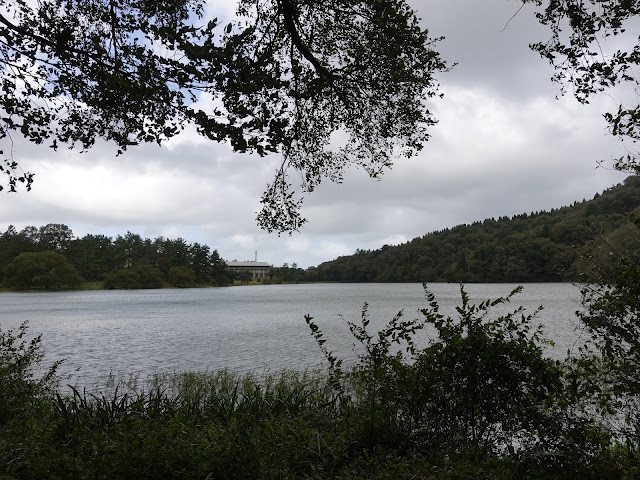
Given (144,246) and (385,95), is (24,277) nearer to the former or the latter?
(144,246)

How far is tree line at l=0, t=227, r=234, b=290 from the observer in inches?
3824

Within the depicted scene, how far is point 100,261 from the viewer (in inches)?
4729

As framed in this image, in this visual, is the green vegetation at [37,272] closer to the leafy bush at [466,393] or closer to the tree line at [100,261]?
the tree line at [100,261]

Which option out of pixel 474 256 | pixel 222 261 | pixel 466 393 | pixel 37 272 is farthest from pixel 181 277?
pixel 466 393

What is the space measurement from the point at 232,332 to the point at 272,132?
26.3 m

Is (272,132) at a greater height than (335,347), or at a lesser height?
greater

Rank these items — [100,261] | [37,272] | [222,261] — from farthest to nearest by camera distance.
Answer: [222,261] < [100,261] < [37,272]

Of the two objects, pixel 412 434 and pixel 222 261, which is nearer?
pixel 412 434

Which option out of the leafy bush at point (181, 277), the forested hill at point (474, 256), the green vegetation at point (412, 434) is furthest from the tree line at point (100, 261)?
the green vegetation at point (412, 434)

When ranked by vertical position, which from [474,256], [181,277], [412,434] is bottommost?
[412,434]

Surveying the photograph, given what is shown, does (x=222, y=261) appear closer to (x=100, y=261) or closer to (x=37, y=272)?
(x=100, y=261)

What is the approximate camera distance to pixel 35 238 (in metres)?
110

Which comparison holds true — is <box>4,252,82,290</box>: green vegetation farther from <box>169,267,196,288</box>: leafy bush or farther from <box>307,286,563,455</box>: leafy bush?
<box>307,286,563,455</box>: leafy bush

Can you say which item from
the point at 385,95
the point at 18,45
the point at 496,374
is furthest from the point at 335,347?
the point at 18,45
